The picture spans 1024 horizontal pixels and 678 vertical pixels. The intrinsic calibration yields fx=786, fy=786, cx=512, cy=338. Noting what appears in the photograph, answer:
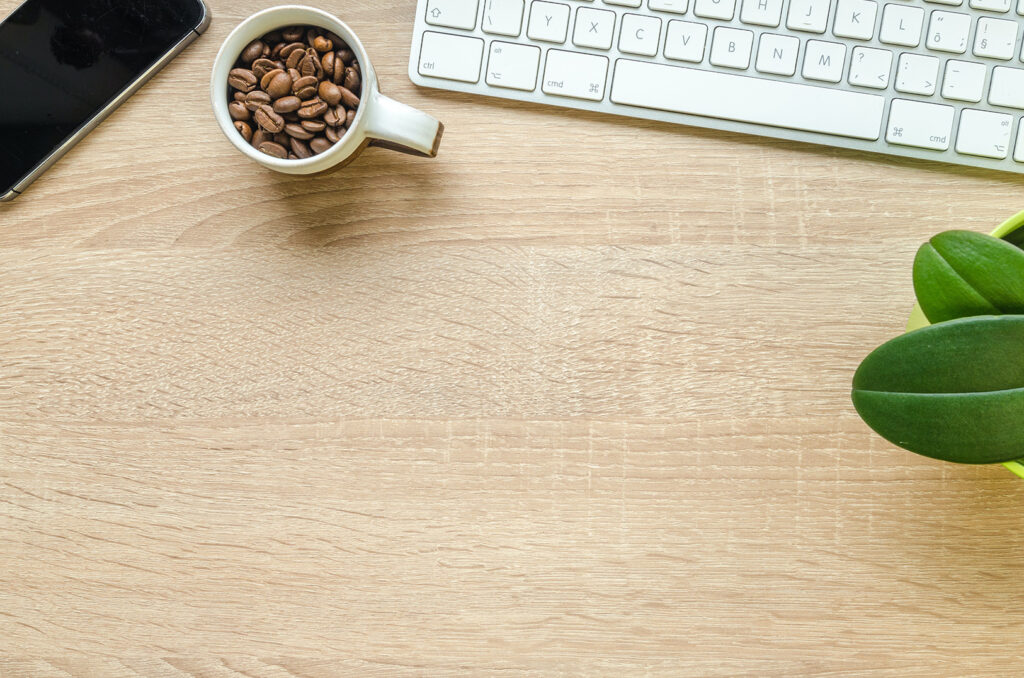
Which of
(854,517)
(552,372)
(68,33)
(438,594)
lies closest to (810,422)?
(854,517)

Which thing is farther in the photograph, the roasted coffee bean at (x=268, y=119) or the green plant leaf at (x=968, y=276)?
the roasted coffee bean at (x=268, y=119)

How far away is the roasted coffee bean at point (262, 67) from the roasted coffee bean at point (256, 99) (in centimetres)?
1

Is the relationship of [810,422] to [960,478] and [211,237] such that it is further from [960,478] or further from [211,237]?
[211,237]

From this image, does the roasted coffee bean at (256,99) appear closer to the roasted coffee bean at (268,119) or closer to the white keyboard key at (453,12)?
the roasted coffee bean at (268,119)

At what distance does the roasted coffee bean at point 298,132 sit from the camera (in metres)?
0.50

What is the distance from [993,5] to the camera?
516 millimetres

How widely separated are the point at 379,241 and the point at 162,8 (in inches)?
8.6

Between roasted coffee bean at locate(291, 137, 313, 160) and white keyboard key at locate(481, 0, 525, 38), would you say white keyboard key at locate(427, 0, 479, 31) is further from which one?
roasted coffee bean at locate(291, 137, 313, 160)

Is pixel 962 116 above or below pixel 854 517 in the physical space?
above

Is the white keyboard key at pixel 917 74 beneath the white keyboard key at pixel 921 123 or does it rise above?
above

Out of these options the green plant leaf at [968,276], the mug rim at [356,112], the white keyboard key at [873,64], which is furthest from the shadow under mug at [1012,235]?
the mug rim at [356,112]

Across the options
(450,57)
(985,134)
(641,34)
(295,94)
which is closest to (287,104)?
(295,94)

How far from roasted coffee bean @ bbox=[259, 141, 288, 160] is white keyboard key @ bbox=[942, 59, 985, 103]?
0.44m

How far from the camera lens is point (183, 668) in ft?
1.84
